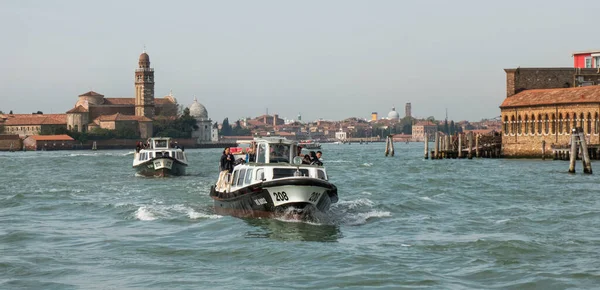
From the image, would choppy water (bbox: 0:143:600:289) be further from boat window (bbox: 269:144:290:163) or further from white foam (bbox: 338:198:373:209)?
boat window (bbox: 269:144:290:163)

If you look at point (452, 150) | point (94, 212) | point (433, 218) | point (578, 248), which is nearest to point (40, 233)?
point (94, 212)

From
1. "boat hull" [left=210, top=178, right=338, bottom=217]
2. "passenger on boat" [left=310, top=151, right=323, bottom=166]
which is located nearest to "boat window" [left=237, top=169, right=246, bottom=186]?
"boat hull" [left=210, top=178, right=338, bottom=217]

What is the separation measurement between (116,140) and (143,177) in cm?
13381

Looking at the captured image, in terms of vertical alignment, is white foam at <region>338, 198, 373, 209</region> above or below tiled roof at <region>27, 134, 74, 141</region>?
below

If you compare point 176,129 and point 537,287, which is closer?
point 537,287

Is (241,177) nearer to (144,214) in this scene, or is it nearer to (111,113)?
(144,214)

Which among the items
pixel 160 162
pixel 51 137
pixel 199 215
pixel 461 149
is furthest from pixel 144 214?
pixel 51 137

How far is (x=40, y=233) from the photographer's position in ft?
77.1

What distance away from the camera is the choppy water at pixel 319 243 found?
54.3 ft

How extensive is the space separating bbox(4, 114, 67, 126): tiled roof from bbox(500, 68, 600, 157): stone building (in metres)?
131

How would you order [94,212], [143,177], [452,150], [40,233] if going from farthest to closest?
[452,150] < [143,177] < [94,212] < [40,233]

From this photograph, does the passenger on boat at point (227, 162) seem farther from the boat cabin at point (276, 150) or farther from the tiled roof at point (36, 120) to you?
the tiled roof at point (36, 120)

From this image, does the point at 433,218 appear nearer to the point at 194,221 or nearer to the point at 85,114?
the point at 194,221

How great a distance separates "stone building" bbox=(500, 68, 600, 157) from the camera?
59.8 metres
